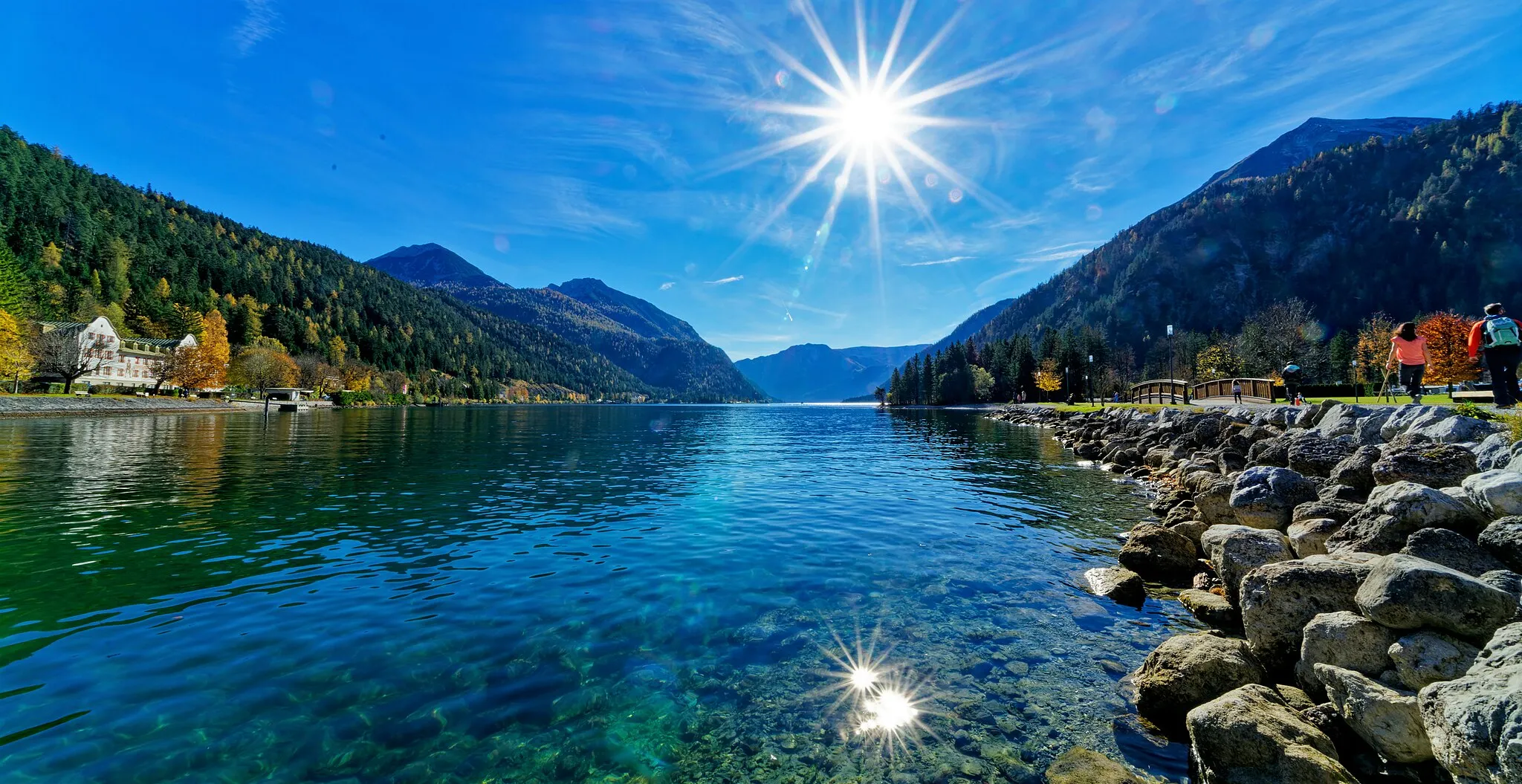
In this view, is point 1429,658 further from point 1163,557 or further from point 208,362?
point 208,362

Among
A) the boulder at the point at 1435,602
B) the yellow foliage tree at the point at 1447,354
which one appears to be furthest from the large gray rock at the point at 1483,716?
the yellow foliage tree at the point at 1447,354

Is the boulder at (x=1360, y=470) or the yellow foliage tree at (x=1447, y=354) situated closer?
the boulder at (x=1360, y=470)

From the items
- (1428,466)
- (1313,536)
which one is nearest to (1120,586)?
(1313,536)

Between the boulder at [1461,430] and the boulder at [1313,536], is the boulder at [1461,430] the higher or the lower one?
the higher one

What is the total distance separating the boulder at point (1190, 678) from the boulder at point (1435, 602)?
1.50m

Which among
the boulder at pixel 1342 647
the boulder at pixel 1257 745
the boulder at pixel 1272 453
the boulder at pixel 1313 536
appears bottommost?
the boulder at pixel 1257 745

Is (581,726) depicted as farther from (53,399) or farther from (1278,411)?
(53,399)

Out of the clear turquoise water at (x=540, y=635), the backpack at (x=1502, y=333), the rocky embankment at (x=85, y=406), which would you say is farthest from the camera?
the rocky embankment at (x=85, y=406)

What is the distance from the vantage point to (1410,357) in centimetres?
2102

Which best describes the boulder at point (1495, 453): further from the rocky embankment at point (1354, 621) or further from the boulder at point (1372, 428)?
the boulder at point (1372, 428)

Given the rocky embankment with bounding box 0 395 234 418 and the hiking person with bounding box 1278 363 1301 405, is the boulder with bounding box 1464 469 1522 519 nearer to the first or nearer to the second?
the hiking person with bounding box 1278 363 1301 405

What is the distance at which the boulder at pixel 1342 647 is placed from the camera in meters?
6.59

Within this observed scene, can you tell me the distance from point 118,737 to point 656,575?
27.0 ft

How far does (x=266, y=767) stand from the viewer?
6000 mm
